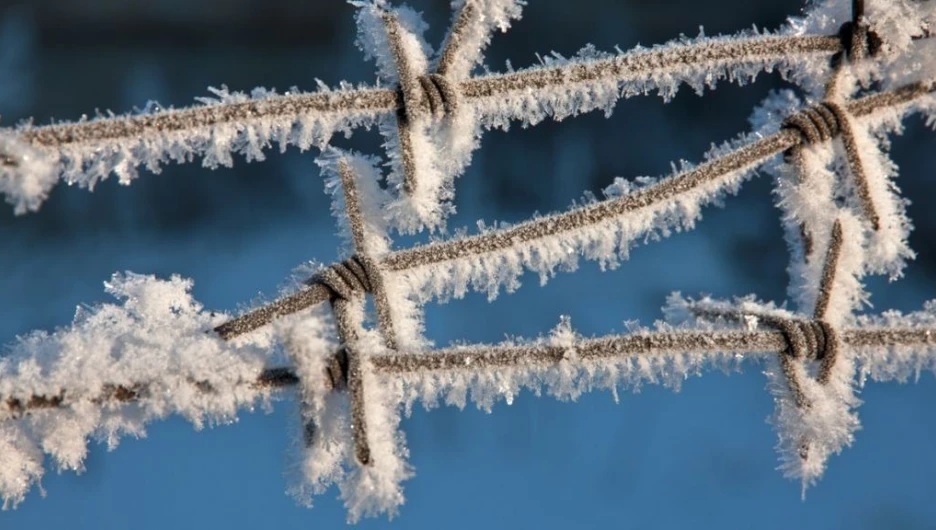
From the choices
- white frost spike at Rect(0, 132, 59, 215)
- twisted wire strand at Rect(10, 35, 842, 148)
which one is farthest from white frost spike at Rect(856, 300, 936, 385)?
white frost spike at Rect(0, 132, 59, 215)

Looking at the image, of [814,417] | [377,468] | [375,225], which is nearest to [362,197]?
[375,225]

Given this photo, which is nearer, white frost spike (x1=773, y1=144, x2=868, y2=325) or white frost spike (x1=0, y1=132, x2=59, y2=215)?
white frost spike (x1=0, y1=132, x2=59, y2=215)

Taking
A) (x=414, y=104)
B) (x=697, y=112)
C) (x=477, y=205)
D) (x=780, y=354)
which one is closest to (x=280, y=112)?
(x=414, y=104)

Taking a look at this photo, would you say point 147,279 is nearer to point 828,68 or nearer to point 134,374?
point 134,374

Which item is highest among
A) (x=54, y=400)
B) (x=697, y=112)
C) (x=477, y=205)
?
(x=697, y=112)

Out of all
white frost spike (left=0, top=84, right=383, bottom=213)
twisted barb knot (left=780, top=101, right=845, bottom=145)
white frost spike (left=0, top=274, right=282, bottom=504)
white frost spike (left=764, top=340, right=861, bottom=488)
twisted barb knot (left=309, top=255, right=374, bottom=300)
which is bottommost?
white frost spike (left=0, top=274, right=282, bottom=504)

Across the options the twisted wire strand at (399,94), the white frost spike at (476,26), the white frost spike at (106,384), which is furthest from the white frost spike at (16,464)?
the white frost spike at (476,26)

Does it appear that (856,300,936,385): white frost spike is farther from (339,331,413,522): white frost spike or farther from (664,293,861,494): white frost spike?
(339,331,413,522): white frost spike

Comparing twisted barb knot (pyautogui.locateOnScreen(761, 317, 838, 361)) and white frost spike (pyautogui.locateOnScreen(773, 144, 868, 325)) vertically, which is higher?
white frost spike (pyautogui.locateOnScreen(773, 144, 868, 325))

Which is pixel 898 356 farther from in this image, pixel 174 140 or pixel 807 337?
pixel 174 140

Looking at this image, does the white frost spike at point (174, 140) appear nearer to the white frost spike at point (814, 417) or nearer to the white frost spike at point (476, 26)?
the white frost spike at point (476, 26)
